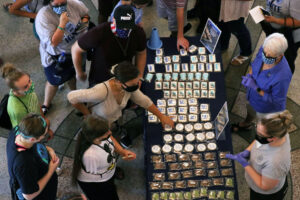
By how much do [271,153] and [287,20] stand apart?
1.83 m

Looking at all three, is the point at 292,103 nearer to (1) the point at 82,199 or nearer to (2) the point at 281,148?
(2) the point at 281,148

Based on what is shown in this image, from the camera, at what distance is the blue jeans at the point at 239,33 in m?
4.39

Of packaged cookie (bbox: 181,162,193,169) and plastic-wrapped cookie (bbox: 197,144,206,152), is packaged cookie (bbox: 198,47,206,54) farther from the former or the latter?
Result: packaged cookie (bbox: 181,162,193,169)

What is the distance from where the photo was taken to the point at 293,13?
3543 millimetres

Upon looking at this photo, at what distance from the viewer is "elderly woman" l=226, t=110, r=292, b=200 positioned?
2.41 meters

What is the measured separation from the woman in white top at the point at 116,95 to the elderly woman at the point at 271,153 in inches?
35.4

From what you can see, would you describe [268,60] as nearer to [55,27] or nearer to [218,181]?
[218,181]

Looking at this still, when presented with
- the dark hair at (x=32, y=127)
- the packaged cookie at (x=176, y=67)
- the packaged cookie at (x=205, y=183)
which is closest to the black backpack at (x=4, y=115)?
the dark hair at (x=32, y=127)

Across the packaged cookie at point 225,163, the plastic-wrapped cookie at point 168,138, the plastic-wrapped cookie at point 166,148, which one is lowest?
the packaged cookie at point 225,163

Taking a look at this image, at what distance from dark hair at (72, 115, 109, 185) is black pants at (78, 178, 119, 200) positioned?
11.7 inches

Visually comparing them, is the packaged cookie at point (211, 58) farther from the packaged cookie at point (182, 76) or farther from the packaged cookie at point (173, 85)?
the packaged cookie at point (173, 85)

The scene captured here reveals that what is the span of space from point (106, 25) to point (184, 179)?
156 cm

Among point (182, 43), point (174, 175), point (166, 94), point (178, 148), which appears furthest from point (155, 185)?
point (182, 43)

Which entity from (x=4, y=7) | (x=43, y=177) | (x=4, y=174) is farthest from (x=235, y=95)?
(x=4, y=7)
